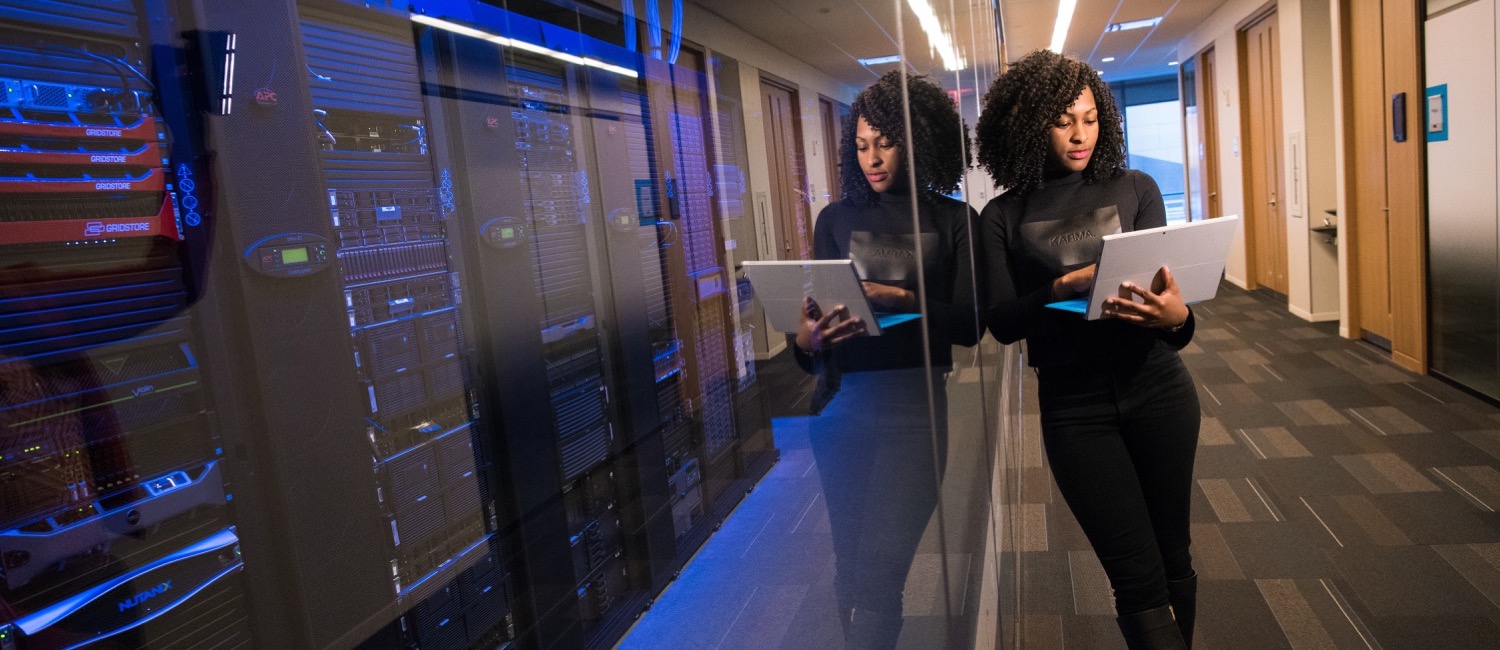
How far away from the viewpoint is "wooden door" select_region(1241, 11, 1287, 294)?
6582mm

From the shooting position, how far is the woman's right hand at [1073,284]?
4.86ft

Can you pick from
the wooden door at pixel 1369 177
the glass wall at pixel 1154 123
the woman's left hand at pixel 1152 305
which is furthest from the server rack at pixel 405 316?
the glass wall at pixel 1154 123

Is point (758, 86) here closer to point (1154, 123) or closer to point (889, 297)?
point (889, 297)

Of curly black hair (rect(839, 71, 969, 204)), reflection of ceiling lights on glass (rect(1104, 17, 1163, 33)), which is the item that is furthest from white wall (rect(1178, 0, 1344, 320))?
curly black hair (rect(839, 71, 969, 204))

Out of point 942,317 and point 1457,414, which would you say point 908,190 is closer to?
point 942,317

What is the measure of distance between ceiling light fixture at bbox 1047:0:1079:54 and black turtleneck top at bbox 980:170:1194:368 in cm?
475

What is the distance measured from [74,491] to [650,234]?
9.3 inches

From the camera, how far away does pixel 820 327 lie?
1.87 feet

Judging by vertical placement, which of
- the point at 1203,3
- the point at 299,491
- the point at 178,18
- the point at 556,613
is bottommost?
the point at 556,613

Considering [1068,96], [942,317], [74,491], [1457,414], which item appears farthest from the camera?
[1457,414]

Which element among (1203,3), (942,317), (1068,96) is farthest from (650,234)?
(1203,3)

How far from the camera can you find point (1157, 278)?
149 cm

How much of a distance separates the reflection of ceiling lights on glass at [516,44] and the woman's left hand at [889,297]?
330 mm

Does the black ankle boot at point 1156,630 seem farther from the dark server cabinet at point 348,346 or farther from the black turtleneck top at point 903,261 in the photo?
the dark server cabinet at point 348,346
